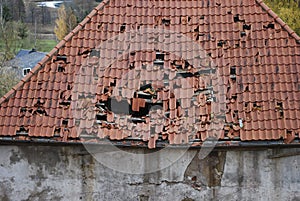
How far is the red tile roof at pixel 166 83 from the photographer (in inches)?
226

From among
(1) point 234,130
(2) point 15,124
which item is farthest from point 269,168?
(2) point 15,124

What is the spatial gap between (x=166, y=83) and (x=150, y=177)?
1.55 m

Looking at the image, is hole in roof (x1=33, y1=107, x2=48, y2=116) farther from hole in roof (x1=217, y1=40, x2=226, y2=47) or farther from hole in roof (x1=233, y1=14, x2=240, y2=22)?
hole in roof (x1=233, y1=14, x2=240, y2=22)

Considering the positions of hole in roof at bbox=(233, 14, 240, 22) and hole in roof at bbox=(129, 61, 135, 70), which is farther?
hole in roof at bbox=(233, 14, 240, 22)

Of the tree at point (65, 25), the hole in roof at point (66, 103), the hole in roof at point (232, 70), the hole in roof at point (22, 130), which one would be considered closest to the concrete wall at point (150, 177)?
the hole in roof at point (22, 130)

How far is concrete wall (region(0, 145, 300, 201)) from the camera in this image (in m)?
5.89

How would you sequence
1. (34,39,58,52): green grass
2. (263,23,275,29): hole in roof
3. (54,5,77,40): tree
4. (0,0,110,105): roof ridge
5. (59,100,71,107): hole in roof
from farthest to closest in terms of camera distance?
1. (54,5,77,40): tree
2. (34,39,58,52): green grass
3. (263,23,275,29): hole in roof
4. (0,0,110,105): roof ridge
5. (59,100,71,107): hole in roof

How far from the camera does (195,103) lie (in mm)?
5969

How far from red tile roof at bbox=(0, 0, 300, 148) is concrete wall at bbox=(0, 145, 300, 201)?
14.8 inches

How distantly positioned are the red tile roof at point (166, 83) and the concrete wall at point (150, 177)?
38 centimetres

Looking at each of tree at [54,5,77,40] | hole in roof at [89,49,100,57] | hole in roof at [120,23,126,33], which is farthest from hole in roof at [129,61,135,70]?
tree at [54,5,77,40]

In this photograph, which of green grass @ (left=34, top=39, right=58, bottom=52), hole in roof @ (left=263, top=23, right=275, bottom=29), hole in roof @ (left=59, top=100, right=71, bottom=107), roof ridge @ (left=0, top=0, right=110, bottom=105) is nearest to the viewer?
hole in roof @ (left=59, top=100, right=71, bottom=107)

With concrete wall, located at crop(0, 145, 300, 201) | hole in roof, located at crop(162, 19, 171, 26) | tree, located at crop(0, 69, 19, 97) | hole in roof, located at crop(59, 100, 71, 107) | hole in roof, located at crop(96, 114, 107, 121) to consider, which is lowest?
concrete wall, located at crop(0, 145, 300, 201)

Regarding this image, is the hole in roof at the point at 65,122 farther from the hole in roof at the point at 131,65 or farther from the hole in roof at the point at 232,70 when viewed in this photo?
the hole in roof at the point at 232,70
